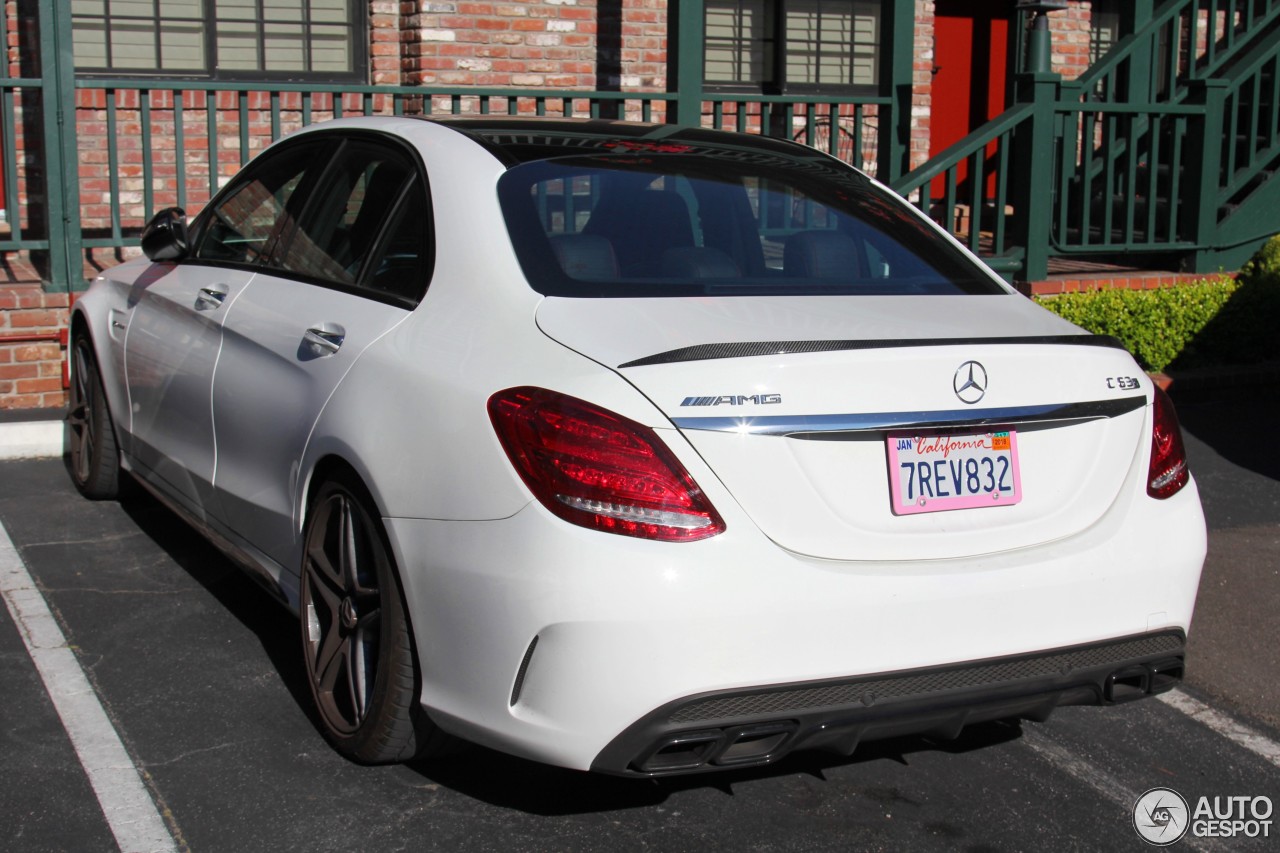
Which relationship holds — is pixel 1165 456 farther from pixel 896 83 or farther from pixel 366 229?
pixel 896 83

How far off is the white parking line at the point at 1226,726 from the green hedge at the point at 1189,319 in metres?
4.43

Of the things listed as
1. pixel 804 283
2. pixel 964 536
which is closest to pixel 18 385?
pixel 804 283

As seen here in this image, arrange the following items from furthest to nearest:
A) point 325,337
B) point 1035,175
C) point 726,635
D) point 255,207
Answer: point 1035,175 → point 255,207 → point 325,337 → point 726,635

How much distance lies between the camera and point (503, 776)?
380 cm

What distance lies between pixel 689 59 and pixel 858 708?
295 inches

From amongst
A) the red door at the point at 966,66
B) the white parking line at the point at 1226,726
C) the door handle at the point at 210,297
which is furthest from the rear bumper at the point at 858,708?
the red door at the point at 966,66

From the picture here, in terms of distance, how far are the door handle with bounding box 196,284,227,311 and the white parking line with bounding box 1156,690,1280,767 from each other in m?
3.09

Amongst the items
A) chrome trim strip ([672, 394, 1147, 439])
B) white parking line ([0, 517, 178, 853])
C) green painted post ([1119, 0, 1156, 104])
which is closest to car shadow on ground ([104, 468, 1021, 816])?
white parking line ([0, 517, 178, 853])

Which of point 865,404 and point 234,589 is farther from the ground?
point 865,404

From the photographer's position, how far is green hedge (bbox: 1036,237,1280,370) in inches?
344

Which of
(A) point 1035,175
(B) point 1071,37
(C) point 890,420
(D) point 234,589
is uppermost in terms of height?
(B) point 1071,37

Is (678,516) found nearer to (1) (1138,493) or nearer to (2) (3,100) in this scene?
(1) (1138,493)

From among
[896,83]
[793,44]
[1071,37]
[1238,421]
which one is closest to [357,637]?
[1238,421]

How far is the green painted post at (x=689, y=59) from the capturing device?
9.87 m
